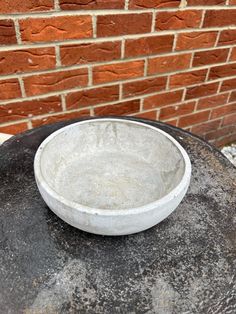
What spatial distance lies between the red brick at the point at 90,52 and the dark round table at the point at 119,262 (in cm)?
61

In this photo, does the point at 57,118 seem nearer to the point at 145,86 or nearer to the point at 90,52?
the point at 90,52

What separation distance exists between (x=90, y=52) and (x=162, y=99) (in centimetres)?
52

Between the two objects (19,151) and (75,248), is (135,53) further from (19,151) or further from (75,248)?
(75,248)

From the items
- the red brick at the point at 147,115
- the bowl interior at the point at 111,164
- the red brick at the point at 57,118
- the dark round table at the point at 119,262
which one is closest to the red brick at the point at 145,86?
the red brick at the point at 147,115

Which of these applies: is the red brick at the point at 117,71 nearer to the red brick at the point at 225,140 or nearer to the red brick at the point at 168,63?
the red brick at the point at 168,63

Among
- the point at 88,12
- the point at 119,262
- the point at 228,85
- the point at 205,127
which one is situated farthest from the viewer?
the point at 205,127

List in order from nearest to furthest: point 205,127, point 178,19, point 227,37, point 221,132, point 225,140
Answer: point 178,19 → point 227,37 → point 205,127 → point 221,132 → point 225,140

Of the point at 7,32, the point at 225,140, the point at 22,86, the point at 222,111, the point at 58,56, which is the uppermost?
the point at 7,32

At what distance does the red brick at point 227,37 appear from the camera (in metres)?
1.51

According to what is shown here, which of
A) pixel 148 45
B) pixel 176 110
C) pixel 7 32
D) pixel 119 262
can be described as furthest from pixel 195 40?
pixel 119 262

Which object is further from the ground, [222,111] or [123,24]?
[123,24]

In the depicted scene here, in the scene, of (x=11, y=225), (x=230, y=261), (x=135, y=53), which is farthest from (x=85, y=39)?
(x=230, y=261)

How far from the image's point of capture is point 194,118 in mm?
1788

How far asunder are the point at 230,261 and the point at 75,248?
13.1 inches
